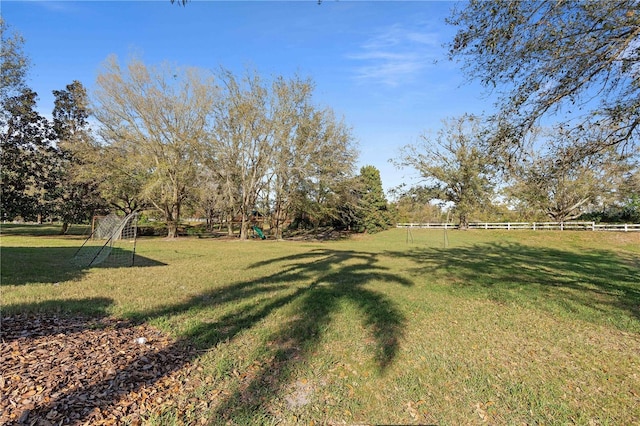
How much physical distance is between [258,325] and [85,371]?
7.13ft

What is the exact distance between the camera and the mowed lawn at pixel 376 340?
2.82m

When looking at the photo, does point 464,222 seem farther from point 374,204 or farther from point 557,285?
point 557,285

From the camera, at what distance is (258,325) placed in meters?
4.85

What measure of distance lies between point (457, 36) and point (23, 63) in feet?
71.6

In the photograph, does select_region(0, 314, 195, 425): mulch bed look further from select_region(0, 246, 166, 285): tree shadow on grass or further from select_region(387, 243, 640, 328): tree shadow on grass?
select_region(387, 243, 640, 328): tree shadow on grass

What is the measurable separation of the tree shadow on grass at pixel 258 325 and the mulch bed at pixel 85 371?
19mm

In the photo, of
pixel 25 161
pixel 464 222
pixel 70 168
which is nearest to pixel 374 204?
pixel 464 222

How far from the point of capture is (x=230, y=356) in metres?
3.75

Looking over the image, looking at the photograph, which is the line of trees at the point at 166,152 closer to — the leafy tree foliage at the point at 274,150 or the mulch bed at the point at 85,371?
the leafy tree foliage at the point at 274,150

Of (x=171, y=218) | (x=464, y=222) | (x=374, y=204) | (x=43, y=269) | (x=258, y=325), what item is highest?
(x=374, y=204)

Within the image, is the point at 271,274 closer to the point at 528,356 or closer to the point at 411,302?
the point at 411,302

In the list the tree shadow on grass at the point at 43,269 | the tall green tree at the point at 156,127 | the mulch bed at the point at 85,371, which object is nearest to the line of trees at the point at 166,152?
the tall green tree at the point at 156,127

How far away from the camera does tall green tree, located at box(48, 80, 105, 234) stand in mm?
24159

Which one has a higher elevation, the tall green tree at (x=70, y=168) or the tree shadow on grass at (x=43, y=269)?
the tall green tree at (x=70, y=168)
